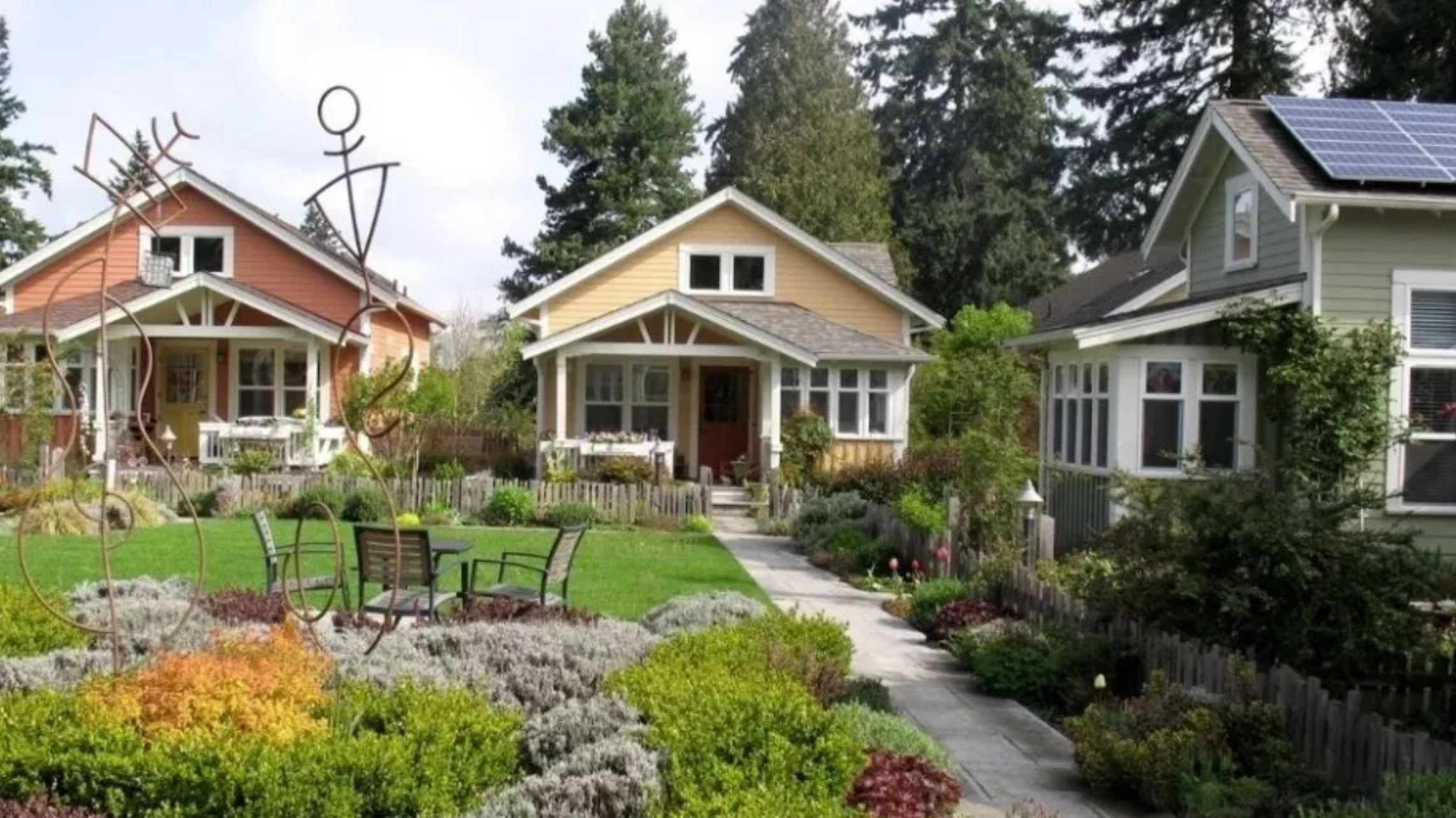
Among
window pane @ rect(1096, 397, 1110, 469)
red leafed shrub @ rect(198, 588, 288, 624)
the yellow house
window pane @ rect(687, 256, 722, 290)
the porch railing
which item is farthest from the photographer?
window pane @ rect(687, 256, 722, 290)

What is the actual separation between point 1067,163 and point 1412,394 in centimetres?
2517

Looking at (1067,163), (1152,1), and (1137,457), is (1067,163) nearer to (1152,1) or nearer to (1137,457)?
(1152,1)

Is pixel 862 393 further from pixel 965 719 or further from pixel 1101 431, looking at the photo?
pixel 965 719

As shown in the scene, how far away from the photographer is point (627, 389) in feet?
98.2

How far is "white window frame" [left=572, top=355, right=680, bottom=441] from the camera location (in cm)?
2966

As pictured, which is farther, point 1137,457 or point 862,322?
point 862,322

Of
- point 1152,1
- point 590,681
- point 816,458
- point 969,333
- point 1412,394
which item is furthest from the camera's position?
point 1152,1

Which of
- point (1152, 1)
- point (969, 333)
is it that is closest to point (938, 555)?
point (969, 333)

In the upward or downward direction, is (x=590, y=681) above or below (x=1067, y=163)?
below

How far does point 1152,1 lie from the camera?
128 ft

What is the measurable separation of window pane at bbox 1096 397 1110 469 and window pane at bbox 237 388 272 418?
59.5ft

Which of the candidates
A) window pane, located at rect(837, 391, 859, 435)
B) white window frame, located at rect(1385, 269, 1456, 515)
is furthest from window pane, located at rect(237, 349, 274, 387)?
white window frame, located at rect(1385, 269, 1456, 515)

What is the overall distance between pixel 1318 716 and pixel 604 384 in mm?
23099

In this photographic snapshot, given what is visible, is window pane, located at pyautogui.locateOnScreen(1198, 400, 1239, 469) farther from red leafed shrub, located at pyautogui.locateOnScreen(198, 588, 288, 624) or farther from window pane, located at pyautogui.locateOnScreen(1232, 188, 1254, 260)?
red leafed shrub, located at pyautogui.locateOnScreen(198, 588, 288, 624)
